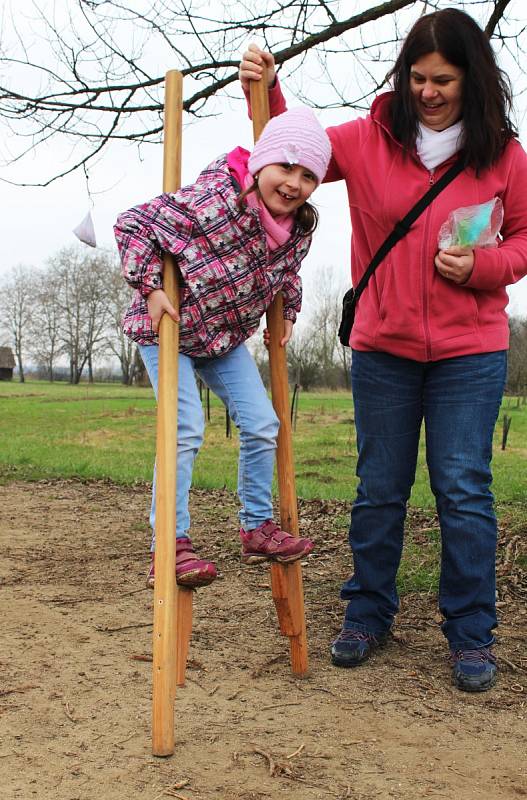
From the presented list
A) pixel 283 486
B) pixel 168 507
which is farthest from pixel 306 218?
pixel 168 507

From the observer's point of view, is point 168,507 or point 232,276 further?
point 232,276

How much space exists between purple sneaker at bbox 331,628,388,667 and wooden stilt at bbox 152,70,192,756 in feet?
2.38

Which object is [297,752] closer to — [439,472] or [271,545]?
[271,545]

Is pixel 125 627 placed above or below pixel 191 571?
below

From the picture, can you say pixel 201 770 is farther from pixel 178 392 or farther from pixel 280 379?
pixel 280 379

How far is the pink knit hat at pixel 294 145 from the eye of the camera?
3145 mm

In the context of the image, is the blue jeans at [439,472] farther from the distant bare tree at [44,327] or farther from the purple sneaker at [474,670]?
the distant bare tree at [44,327]

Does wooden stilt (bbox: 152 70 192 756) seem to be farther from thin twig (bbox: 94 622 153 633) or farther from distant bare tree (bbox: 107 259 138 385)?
distant bare tree (bbox: 107 259 138 385)

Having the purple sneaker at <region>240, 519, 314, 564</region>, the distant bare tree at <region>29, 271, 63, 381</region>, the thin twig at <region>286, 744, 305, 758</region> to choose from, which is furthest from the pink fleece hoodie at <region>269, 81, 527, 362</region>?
the distant bare tree at <region>29, 271, 63, 381</region>

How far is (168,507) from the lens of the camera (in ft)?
9.83

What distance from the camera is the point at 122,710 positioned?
3.19 m

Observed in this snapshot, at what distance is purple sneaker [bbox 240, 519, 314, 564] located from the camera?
11.1 feet

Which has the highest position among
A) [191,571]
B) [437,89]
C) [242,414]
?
[437,89]

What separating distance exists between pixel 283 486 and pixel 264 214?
1.09 metres
